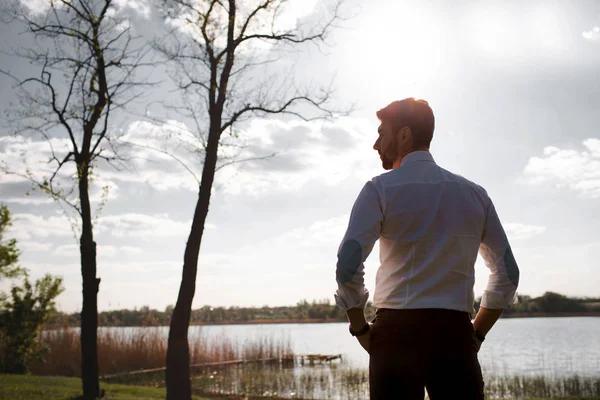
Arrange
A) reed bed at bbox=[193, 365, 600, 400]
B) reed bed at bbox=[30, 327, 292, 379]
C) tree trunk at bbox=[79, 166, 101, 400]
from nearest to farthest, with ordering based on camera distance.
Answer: tree trunk at bbox=[79, 166, 101, 400] → reed bed at bbox=[193, 365, 600, 400] → reed bed at bbox=[30, 327, 292, 379]

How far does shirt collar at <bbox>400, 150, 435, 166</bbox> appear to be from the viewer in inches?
85.4

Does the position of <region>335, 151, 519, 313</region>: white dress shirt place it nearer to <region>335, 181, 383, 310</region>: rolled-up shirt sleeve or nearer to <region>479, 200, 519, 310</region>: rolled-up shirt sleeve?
<region>335, 181, 383, 310</region>: rolled-up shirt sleeve

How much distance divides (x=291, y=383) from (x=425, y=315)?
1354cm

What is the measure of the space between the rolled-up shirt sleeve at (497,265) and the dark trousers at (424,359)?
38 centimetres

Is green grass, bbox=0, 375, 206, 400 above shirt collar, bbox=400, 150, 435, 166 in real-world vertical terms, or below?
below

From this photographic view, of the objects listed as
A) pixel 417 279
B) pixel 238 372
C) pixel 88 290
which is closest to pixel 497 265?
pixel 417 279

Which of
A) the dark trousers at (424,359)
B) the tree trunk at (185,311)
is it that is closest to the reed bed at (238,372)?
the tree trunk at (185,311)

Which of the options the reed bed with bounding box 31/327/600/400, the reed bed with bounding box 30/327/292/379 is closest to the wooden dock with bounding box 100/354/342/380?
the reed bed with bounding box 31/327/600/400

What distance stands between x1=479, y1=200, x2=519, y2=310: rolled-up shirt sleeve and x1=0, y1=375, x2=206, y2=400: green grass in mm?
8501

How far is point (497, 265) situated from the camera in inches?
91.0

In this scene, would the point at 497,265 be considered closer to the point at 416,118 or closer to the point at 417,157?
the point at 417,157

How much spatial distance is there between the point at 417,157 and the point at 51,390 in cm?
959

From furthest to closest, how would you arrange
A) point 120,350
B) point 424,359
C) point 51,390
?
point 120,350 < point 51,390 < point 424,359

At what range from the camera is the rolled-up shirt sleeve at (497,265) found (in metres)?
2.24
